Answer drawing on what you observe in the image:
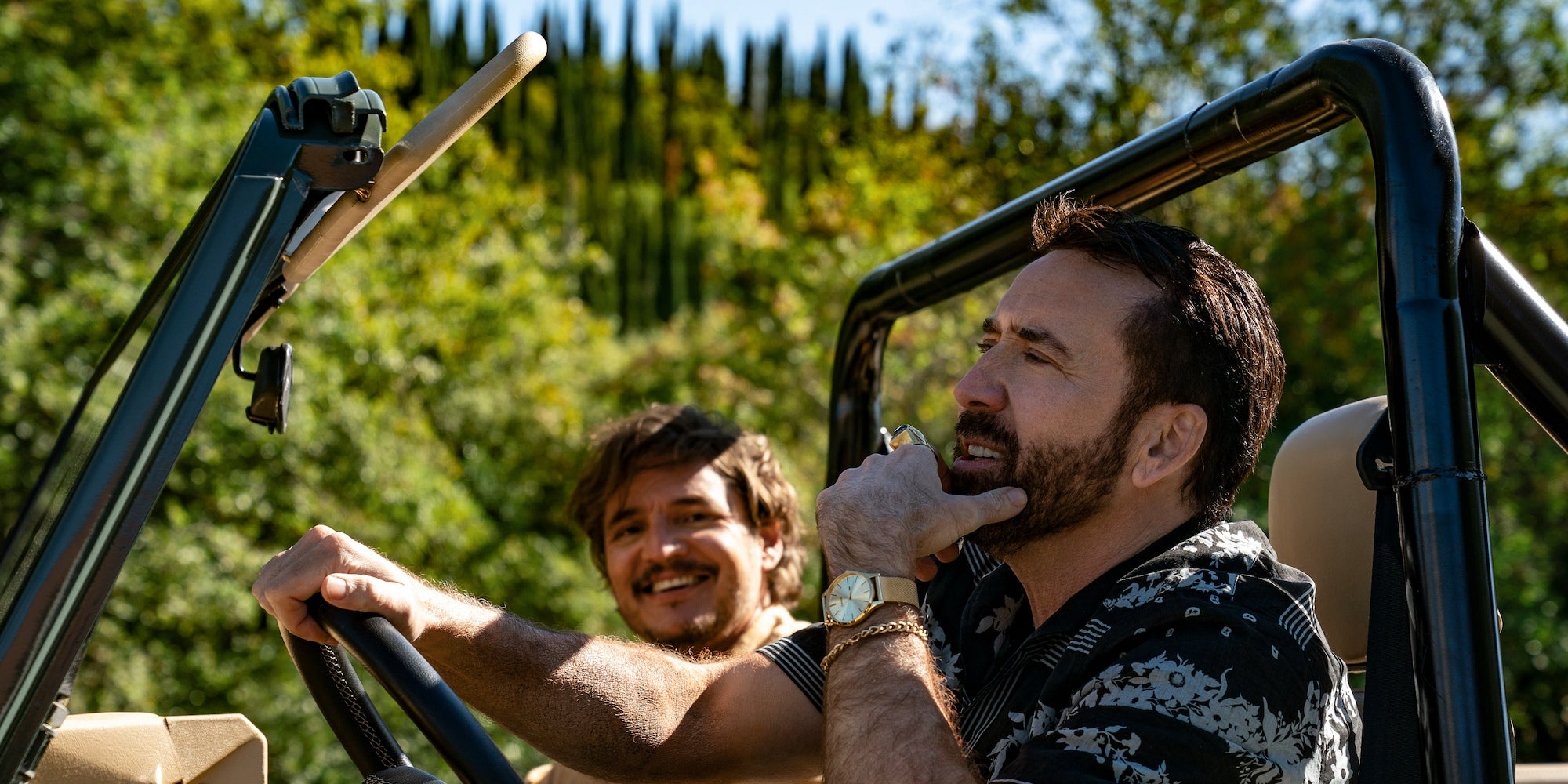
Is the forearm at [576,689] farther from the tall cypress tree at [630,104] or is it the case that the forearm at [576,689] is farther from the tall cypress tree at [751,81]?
the tall cypress tree at [751,81]

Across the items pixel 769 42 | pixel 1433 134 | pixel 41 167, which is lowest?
pixel 1433 134

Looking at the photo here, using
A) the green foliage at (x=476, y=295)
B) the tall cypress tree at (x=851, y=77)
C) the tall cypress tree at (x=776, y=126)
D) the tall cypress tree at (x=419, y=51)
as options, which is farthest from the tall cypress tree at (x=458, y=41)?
the green foliage at (x=476, y=295)

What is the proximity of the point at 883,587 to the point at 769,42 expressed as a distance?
38.6 m

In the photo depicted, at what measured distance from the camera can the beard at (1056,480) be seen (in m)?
1.81

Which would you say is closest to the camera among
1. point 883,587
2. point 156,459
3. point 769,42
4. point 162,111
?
point 156,459

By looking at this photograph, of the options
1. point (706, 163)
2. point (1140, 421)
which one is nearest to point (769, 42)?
point (706, 163)

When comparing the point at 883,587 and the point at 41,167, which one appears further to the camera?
the point at 41,167

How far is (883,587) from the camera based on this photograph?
1678mm

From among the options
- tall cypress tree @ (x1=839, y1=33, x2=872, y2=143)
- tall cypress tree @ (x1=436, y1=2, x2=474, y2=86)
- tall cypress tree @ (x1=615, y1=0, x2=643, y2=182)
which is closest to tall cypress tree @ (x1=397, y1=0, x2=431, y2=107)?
tall cypress tree @ (x1=436, y1=2, x2=474, y2=86)

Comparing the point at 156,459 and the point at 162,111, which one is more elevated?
the point at 162,111

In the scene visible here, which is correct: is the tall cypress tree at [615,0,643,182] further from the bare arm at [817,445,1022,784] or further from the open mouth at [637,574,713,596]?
the bare arm at [817,445,1022,784]

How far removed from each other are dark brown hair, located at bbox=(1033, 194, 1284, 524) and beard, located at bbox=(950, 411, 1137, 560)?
0.06m

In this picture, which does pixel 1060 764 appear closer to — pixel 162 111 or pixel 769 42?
pixel 162 111

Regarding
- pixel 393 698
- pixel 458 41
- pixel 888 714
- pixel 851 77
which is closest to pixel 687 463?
pixel 888 714
